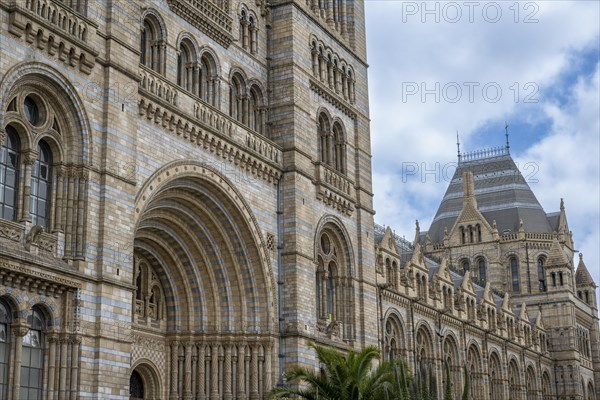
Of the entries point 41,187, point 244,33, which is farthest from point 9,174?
point 244,33

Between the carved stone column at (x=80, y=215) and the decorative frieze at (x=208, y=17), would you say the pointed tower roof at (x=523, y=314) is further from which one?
the carved stone column at (x=80, y=215)

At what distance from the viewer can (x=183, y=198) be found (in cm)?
3203

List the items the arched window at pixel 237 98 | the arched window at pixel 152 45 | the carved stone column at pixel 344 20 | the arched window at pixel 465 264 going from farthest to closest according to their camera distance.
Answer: the arched window at pixel 465 264 → the carved stone column at pixel 344 20 → the arched window at pixel 237 98 → the arched window at pixel 152 45

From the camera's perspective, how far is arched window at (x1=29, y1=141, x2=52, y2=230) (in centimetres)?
2447

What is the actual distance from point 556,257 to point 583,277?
9376 mm

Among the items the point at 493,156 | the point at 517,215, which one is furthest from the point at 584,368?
the point at 493,156

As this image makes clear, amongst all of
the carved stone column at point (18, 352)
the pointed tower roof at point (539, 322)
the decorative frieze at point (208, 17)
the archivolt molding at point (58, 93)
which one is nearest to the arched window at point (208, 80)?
the decorative frieze at point (208, 17)

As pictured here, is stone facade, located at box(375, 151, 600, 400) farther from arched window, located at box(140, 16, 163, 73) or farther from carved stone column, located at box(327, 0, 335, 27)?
arched window, located at box(140, 16, 163, 73)

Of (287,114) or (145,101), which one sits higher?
(287,114)

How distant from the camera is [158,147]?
29609 millimetres

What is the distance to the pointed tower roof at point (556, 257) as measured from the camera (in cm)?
8044

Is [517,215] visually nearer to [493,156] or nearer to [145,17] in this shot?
[493,156]

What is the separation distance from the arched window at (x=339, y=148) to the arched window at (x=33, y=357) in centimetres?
1966

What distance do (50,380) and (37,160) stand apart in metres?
5.89
